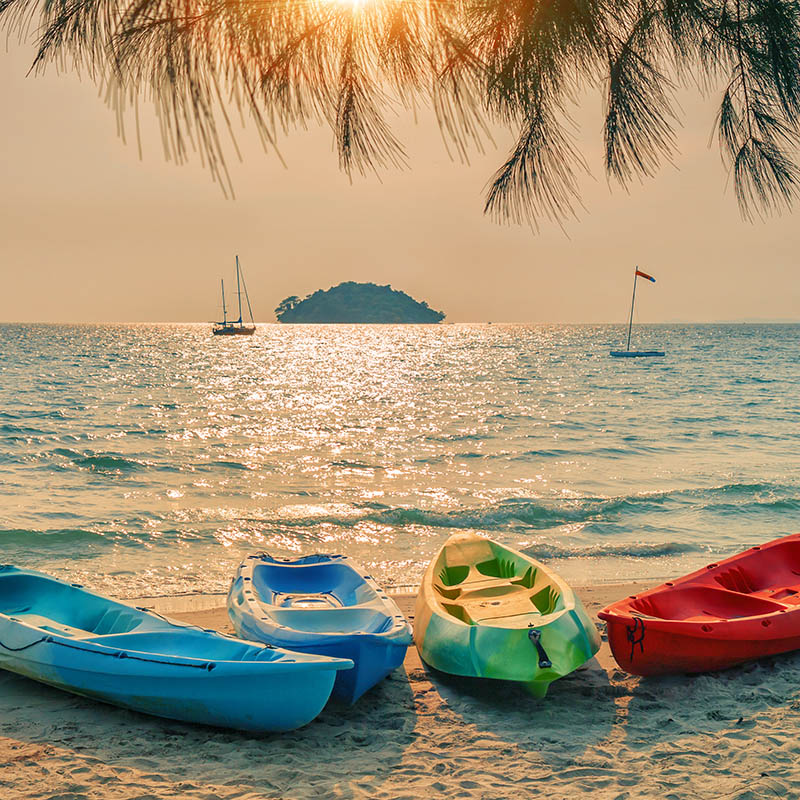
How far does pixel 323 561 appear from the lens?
21.8 feet

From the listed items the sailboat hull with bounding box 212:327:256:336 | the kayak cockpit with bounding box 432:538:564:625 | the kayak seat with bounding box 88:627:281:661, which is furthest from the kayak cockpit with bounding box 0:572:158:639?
the sailboat hull with bounding box 212:327:256:336

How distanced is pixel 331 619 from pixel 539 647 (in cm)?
144

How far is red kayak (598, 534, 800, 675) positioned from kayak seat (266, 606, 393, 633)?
1.47 meters

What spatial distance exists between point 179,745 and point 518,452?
13.9 meters

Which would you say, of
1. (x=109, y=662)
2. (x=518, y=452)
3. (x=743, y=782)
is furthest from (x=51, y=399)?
(x=743, y=782)

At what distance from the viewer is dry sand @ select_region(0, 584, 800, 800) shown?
376cm

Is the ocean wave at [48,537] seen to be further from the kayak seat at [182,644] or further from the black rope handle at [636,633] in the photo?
the black rope handle at [636,633]

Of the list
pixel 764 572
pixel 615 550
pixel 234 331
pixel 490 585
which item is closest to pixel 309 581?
pixel 490 585

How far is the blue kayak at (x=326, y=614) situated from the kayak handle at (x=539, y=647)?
803 mm

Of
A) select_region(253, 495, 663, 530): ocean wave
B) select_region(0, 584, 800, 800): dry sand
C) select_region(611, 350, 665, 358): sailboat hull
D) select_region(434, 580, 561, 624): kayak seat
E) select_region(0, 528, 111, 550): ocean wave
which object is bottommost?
select_region(0, 528, 111, 550): ocean wave

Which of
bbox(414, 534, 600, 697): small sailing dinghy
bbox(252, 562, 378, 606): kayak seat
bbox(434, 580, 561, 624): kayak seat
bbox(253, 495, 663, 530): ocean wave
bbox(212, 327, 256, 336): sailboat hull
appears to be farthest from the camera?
bbox(212, 327, 256, 336): sailboat hull

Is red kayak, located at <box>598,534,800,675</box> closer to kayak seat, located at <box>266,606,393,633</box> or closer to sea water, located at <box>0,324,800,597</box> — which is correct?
kayak seat, located at <box>266,606,393,633</box>

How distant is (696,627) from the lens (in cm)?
492

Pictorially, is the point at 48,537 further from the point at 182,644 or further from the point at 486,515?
the point at 182,644
